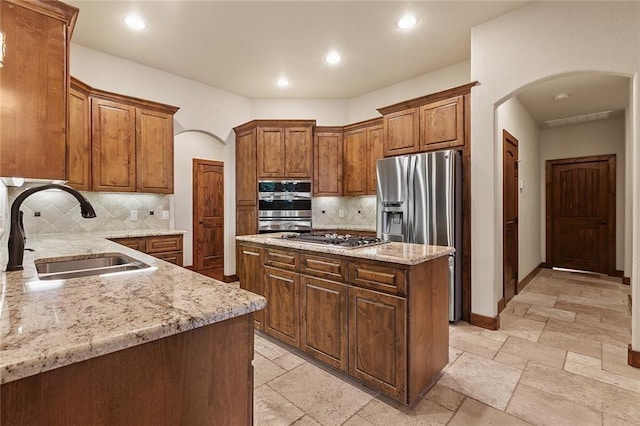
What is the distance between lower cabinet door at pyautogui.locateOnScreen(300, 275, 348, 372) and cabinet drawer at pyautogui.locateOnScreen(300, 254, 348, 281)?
0.05m

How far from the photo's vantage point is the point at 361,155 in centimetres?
488

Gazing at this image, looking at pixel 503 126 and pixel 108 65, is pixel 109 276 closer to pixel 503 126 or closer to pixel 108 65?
pixel 108 65

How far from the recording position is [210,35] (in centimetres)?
340

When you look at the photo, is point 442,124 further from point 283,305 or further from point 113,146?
point 113,146

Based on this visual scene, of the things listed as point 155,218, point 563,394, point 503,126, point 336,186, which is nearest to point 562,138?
point 503,126

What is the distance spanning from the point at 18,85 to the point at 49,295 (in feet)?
4.00

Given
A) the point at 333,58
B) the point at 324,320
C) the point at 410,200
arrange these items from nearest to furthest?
1. the point at 324,320
2. the point at 410,200
3. the point at 333,58

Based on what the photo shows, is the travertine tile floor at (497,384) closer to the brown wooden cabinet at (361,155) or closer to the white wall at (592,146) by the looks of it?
the brown wooden cabinet at (361,155)

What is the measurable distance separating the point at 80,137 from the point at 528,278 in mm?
6721

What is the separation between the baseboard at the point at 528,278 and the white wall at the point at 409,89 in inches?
124

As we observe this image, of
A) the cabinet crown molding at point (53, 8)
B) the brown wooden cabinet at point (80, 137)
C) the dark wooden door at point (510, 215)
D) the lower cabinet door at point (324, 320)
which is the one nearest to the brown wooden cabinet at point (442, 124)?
the dark wooden door at point (510, 215)

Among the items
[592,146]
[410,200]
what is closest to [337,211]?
[410,200]

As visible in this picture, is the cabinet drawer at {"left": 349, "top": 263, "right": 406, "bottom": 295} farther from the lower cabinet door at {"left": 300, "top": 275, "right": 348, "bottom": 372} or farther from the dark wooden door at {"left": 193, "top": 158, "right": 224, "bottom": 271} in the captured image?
the dark wooden door at {"left": 193, "top": 158, "right": 224, "bottom": 271}

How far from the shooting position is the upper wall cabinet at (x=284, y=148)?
4.83 m
